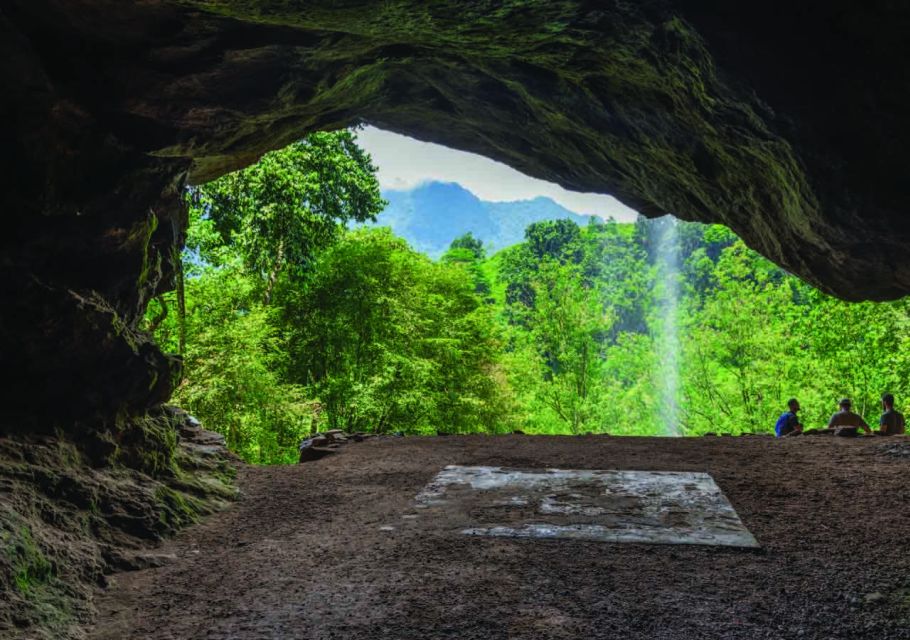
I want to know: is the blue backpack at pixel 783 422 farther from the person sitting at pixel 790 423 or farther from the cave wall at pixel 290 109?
the cave wall at pixel 290 109

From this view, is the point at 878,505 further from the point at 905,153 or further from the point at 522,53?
the point at 522,53

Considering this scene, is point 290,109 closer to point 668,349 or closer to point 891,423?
point 891,423

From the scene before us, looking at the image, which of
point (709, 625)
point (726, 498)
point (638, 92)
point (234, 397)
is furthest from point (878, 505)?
point (234, 397)

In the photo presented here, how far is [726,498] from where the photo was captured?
21.2 ft

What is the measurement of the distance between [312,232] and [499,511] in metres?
17.1

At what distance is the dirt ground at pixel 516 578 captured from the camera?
3.72 m

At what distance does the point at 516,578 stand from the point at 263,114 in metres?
6.36

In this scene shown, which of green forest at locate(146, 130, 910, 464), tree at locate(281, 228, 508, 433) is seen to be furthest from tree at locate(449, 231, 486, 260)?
tree at locate(281, 228, 508, 433)

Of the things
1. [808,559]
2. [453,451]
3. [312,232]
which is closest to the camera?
[808,559]

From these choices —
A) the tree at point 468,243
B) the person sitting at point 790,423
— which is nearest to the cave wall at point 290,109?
the person sitting at point 790,423

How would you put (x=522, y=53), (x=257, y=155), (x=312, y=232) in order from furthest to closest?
(x=312, y=232) < (x=257, y=155) < (x=522, y=53)

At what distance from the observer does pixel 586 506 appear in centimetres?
629

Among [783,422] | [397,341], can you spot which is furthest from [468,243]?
[783,422]

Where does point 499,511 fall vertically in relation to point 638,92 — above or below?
below
